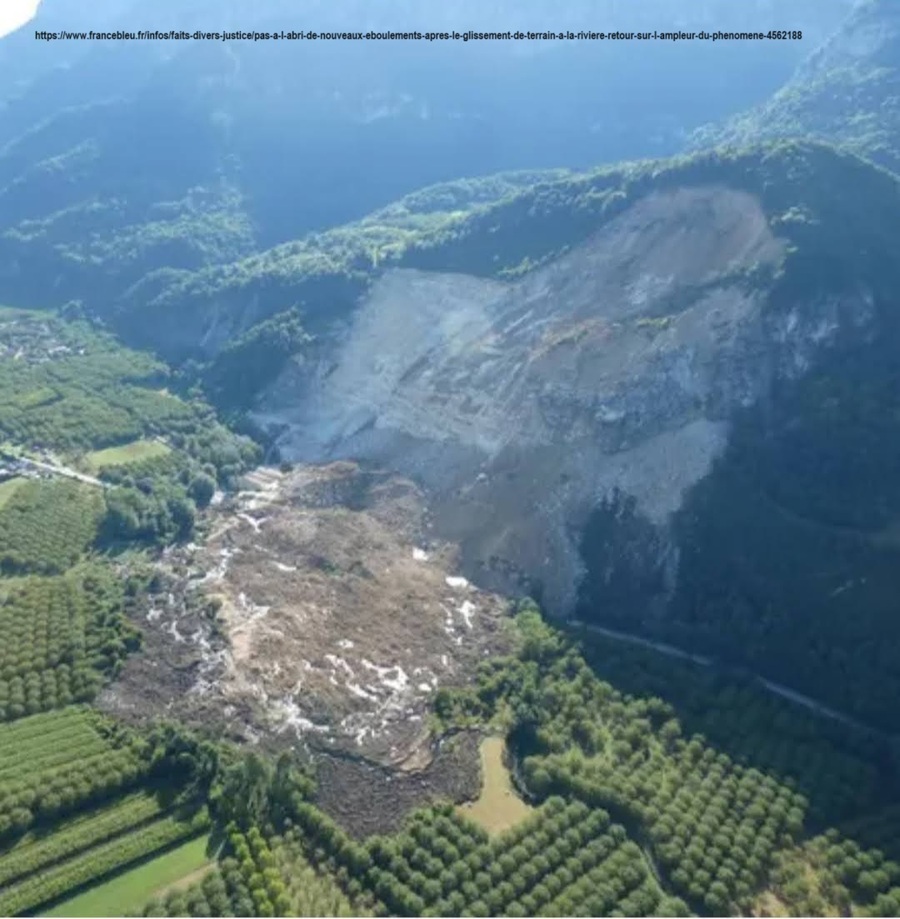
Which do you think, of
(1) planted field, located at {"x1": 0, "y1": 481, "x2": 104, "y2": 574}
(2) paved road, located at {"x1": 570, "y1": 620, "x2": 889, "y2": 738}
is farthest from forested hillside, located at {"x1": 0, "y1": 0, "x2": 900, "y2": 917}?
(1) planted field, located at {"x1": 0, "y1": 481, "x2": 104, "y2": 574}

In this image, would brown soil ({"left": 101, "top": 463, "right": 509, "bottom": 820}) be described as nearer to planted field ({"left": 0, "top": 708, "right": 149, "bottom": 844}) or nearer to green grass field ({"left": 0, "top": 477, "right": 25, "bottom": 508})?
planted field ({"left": 0, "top": 708, "right": 149, "bottom": 844})

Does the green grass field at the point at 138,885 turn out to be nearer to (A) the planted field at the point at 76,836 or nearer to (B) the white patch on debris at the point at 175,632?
(A) the planted field at the point at 76,836

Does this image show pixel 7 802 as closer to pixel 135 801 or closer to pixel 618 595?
pixel 135 801

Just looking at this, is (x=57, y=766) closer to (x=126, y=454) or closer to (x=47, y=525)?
(x=47, y=525)

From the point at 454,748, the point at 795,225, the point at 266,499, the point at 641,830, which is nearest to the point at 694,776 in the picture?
the point at 641,830

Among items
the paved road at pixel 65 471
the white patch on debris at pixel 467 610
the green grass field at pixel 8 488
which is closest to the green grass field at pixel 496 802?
the white patch on debris at pixel 467 610

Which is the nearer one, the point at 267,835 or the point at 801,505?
the point at 267,835
